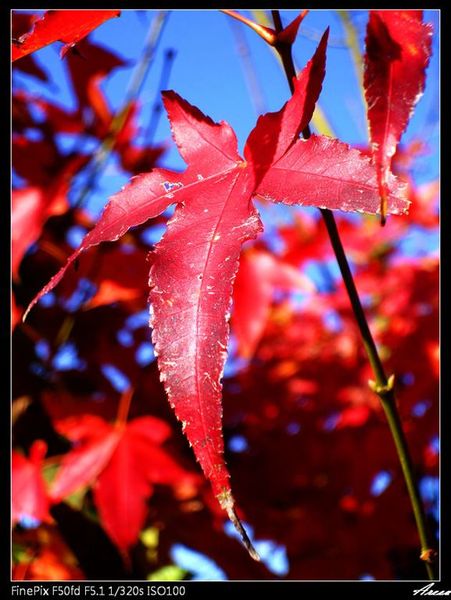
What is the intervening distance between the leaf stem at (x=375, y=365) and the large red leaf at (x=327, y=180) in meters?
0.03

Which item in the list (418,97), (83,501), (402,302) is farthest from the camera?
(402,302)

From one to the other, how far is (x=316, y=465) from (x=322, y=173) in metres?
0.90

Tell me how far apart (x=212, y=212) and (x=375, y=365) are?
0.55 ft

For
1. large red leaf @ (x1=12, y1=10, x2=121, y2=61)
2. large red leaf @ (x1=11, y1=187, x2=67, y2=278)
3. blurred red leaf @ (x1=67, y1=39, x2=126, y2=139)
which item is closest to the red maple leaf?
large red leaf @ (x1=12, y1=10, x2=121, y2=61)

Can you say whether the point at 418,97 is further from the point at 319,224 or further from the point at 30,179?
the point at 319,224

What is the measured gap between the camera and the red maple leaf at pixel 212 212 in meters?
0.35

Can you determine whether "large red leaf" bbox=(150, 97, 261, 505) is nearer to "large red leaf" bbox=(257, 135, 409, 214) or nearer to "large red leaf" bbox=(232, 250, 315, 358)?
"large red leaf" bbox=(257, 135, 409, 214)

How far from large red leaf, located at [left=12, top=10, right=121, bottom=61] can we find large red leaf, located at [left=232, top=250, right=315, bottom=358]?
0.50 meters

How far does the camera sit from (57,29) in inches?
18.2

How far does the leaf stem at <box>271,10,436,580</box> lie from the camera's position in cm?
44

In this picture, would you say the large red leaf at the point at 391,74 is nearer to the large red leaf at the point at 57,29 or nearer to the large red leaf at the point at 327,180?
the large red leaf at the point at 327,180

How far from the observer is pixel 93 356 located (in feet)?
3.66
